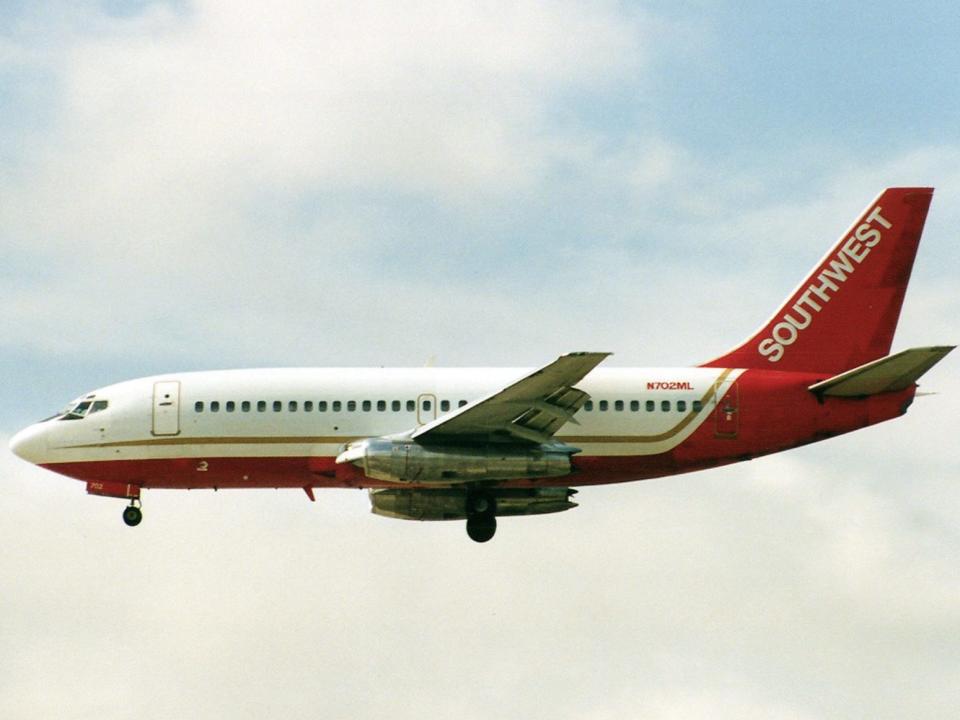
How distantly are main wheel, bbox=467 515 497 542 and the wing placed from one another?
9.42 ft

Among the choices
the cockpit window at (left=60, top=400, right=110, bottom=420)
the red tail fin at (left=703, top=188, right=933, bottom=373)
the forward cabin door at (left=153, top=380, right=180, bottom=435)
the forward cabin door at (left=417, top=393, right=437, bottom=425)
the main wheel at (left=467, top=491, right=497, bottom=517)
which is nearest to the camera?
the forward cabin door at (left=417, top=393, right=437, bottom=425)

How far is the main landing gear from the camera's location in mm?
45531

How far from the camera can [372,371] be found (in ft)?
151

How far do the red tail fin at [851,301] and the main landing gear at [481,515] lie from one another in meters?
7.64

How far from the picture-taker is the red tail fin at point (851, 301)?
47.0m

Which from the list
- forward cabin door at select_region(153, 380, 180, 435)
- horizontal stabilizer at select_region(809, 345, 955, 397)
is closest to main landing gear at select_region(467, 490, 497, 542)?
forward cabin door at select_region(153, 380, 180, 435)

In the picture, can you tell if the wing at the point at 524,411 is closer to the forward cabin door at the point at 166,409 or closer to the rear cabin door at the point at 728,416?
the rear cabin door at the point at 728,416

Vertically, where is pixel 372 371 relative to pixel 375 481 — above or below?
above

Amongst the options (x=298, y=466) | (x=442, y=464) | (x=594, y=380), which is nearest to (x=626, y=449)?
(x=594, y=380)

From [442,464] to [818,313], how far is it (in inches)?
495

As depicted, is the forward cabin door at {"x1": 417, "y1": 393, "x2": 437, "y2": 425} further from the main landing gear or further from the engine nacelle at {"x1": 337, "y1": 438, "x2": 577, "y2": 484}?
the main landing gear

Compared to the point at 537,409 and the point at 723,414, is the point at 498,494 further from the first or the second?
the point at 723,414

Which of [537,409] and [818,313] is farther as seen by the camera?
[818,313]

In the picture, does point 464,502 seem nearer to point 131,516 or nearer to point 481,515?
point 481,515
